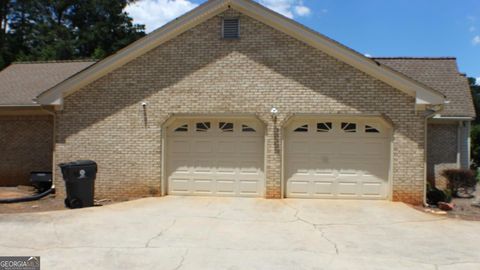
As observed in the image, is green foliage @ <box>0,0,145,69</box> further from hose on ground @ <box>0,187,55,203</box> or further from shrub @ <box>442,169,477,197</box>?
shrub @ <box>442,169,477,197</box>

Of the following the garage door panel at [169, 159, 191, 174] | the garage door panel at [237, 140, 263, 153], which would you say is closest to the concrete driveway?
the garage door panel at [169, 159, 191, 174]

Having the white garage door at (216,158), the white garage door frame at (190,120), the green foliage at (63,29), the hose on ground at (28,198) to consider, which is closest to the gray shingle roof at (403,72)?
the hose on ground at (28,198)

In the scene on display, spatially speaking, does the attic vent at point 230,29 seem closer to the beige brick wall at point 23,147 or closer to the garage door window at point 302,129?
the garage door window at point 302,129

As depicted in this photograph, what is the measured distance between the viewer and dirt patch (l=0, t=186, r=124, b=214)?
435 inches

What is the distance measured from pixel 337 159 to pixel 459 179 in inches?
232

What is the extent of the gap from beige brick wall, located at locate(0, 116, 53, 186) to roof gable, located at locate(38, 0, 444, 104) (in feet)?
11.1

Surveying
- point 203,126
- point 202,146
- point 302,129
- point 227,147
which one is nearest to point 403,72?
point 302,129

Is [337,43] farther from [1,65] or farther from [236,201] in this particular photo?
[1,65]

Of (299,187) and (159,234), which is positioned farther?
(299,187)

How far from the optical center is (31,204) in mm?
11953

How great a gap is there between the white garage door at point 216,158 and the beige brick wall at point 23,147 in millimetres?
5914

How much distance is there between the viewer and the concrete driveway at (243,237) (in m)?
6.43

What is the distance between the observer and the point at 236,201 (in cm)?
1149

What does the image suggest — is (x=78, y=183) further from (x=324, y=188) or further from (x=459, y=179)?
(x=459, y=179)
